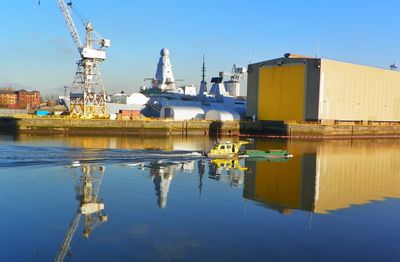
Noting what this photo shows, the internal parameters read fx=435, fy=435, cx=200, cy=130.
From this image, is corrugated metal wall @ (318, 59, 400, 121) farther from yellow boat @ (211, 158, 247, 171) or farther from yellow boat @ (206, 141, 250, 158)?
yellow boat @ (211, 158, 247, 171)

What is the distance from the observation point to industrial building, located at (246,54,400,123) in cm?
6738

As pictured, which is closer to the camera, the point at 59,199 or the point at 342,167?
the point at 59,199

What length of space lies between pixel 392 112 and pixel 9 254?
269ft

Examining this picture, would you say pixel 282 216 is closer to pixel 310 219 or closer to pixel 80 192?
pixel 310 219

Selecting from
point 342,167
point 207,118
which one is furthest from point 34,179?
point 207,118

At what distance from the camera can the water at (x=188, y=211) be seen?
12.0 m

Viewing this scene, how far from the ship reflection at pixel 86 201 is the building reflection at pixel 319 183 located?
677 cm

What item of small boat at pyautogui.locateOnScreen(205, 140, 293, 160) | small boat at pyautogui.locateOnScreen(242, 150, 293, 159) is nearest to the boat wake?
small boat at pyautogui.locateOnScreen(205, 140, 293, 160)

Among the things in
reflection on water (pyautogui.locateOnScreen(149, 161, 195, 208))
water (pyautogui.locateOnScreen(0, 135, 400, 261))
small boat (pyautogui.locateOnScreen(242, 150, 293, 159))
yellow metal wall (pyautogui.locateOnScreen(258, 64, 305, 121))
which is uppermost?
yellow metal wall (pyautogui.locateOnScreen(258, 64, 305, 121))

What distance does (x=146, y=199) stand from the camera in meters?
18.1

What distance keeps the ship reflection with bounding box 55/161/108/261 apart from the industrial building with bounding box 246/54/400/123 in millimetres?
47594

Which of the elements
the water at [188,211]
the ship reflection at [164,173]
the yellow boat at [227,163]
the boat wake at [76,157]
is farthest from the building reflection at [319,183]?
the boat wake at [76,157]

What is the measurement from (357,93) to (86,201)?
64988 mm

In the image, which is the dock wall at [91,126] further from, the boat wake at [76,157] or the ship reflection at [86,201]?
the ship reflection at [86,201]
